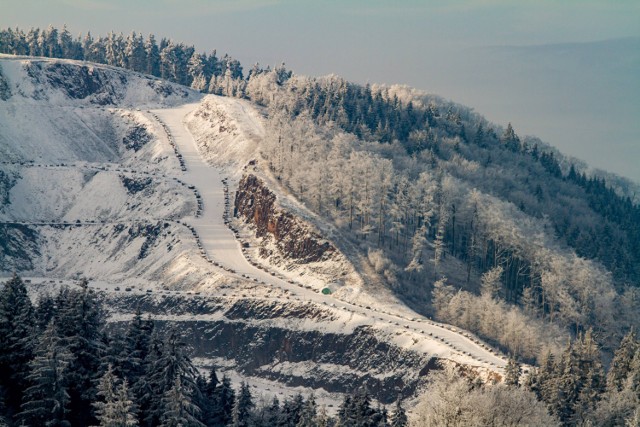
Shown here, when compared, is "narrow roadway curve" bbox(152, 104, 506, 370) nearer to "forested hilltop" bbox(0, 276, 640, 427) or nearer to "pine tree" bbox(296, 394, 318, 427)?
"forested hilltop" bbox(0, 276, 640, 427)

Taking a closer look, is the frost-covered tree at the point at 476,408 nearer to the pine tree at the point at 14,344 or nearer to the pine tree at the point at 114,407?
the pine tree at the point at 114,407

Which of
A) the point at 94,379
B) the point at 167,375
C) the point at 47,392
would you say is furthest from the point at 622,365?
the point at 47,392

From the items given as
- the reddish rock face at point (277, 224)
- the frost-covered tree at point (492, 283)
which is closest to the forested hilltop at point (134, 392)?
the frost-covered tree at point (492, 283)

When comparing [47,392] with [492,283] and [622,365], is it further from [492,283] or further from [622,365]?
[492,283]

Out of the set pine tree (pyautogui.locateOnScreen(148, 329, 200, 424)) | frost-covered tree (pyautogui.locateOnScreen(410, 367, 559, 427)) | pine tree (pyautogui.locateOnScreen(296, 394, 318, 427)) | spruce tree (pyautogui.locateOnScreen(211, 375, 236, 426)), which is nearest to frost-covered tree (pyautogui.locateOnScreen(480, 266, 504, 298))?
spruce tree (pyautogui.locateOnScreen(211, 375, 236, 426))

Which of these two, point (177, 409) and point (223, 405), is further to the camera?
point (223, 405)

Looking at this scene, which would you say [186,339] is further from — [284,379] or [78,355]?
[78,355]
